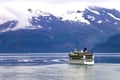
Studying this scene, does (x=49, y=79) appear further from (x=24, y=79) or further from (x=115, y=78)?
(x=115, y=78)

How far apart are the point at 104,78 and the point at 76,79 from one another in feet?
21.7

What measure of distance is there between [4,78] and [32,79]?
7467mm

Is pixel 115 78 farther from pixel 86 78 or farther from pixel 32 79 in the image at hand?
pixel 32 79

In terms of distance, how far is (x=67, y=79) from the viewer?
133 meters

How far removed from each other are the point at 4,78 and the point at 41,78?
8.84m

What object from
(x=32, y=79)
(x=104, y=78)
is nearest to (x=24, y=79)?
(x=32, y=79)

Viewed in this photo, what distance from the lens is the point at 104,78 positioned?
133 metres

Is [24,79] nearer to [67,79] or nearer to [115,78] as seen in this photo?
[67,79]

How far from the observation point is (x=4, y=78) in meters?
135

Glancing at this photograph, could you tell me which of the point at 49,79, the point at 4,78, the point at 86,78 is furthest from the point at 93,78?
the point at 4,78

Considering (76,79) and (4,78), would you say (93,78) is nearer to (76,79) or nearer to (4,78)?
(76,79)

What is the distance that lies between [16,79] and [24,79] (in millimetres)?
1930

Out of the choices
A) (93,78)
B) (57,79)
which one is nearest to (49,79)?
(57,79)

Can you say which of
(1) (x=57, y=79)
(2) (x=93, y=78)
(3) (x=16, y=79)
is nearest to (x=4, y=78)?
(3) (x=16, y=79)
